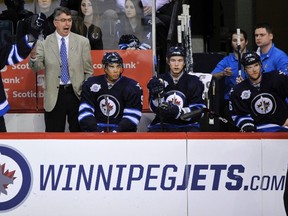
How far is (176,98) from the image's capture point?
369 inches

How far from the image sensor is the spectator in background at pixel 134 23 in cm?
1052

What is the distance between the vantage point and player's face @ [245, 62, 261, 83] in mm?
9141

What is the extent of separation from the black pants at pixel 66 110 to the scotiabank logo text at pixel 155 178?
211cm

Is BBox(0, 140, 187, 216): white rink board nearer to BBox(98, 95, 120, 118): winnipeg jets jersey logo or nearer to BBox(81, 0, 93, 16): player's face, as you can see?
BBox(98, 95, 120, 118): winnipeg jets jersey logo

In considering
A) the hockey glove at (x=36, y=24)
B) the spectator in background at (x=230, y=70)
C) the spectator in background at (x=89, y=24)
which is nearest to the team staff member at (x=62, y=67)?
the spectator in background at (x=89, y=24)

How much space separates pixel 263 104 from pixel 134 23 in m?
2.18

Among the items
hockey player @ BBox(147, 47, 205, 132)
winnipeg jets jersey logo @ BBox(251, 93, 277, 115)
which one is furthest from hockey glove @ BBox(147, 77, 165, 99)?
winnipeg jets jersey logo @ BBox(251, 93, 277, 115)

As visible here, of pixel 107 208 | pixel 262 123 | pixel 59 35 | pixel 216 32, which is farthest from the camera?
pixel 216 32

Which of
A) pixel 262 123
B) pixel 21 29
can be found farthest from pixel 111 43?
pixel 262 123

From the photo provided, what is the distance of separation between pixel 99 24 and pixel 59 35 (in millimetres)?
611

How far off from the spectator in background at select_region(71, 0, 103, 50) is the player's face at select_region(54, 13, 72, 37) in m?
0.41

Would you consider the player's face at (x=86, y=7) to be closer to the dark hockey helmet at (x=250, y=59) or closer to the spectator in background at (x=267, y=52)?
the spectator in background at (x=267, y=52)

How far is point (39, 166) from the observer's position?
7859mm

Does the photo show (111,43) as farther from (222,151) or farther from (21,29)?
(222,151)
